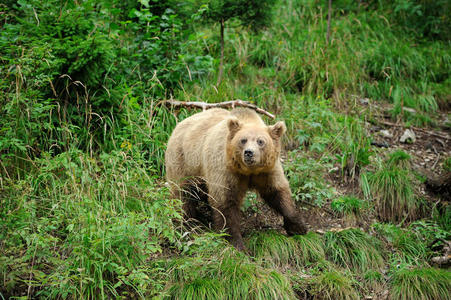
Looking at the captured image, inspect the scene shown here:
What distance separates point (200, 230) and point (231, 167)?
2.73ft

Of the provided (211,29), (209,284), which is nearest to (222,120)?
(209,284)

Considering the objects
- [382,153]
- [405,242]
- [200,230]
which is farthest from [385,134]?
[200,230]

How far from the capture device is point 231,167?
5473mm

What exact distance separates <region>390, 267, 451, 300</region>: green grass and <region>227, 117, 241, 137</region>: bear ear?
2656 mm

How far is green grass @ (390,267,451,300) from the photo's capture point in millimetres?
5418

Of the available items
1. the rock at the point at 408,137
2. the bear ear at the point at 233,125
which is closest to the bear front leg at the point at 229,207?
the bear ear at the point at 233,125

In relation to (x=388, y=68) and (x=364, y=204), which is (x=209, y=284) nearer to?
(x=364, y=204)

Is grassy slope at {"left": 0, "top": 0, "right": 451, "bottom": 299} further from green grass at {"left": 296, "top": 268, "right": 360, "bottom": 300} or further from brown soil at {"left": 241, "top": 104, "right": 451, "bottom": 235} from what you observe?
brown soil at {"left": 241, "top": 104, "right": 451, "bottom": 235}

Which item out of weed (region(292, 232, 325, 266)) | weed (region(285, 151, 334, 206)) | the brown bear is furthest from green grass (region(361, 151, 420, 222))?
the brown bear

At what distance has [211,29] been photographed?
10547mm

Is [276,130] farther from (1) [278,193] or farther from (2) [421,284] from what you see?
(2) [421,284]

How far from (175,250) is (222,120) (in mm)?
1787

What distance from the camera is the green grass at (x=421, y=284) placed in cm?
542

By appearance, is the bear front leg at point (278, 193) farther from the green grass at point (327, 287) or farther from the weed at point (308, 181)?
the weed at point (308, 181)
